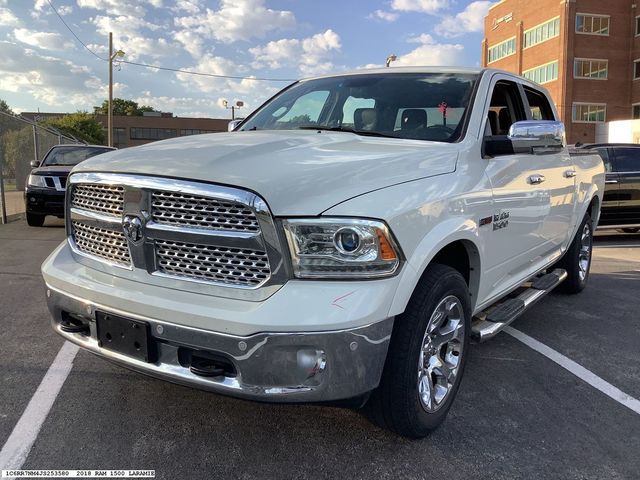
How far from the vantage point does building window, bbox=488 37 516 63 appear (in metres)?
48.5

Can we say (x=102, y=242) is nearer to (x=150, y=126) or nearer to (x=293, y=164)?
(x=293, y=164)

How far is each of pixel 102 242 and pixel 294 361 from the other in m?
1.25

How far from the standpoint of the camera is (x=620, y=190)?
9.43 meters

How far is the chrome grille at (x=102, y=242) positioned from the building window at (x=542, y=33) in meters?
46.7

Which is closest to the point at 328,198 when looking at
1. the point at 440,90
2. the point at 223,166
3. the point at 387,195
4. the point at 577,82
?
the point at 387,195

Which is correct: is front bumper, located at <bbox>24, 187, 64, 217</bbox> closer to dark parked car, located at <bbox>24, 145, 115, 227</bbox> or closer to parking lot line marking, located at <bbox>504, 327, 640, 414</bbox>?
dark parked car, located at <bbox>24, 145, 115, 227</bbox>

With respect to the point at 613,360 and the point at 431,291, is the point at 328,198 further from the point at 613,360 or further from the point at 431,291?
the point at 613,360

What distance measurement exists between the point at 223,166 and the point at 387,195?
0.72m

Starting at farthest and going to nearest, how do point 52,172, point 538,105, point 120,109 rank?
point 120,109 < point 52,172 < point 538,105

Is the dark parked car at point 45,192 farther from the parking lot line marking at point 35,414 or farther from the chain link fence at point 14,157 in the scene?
the parking lot line marking at point 35,414

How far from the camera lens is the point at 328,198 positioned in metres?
2.24

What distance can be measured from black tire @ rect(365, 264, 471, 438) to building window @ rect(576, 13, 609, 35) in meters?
46.6

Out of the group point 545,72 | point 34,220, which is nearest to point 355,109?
point 34,220

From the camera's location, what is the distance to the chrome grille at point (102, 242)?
2.62m
